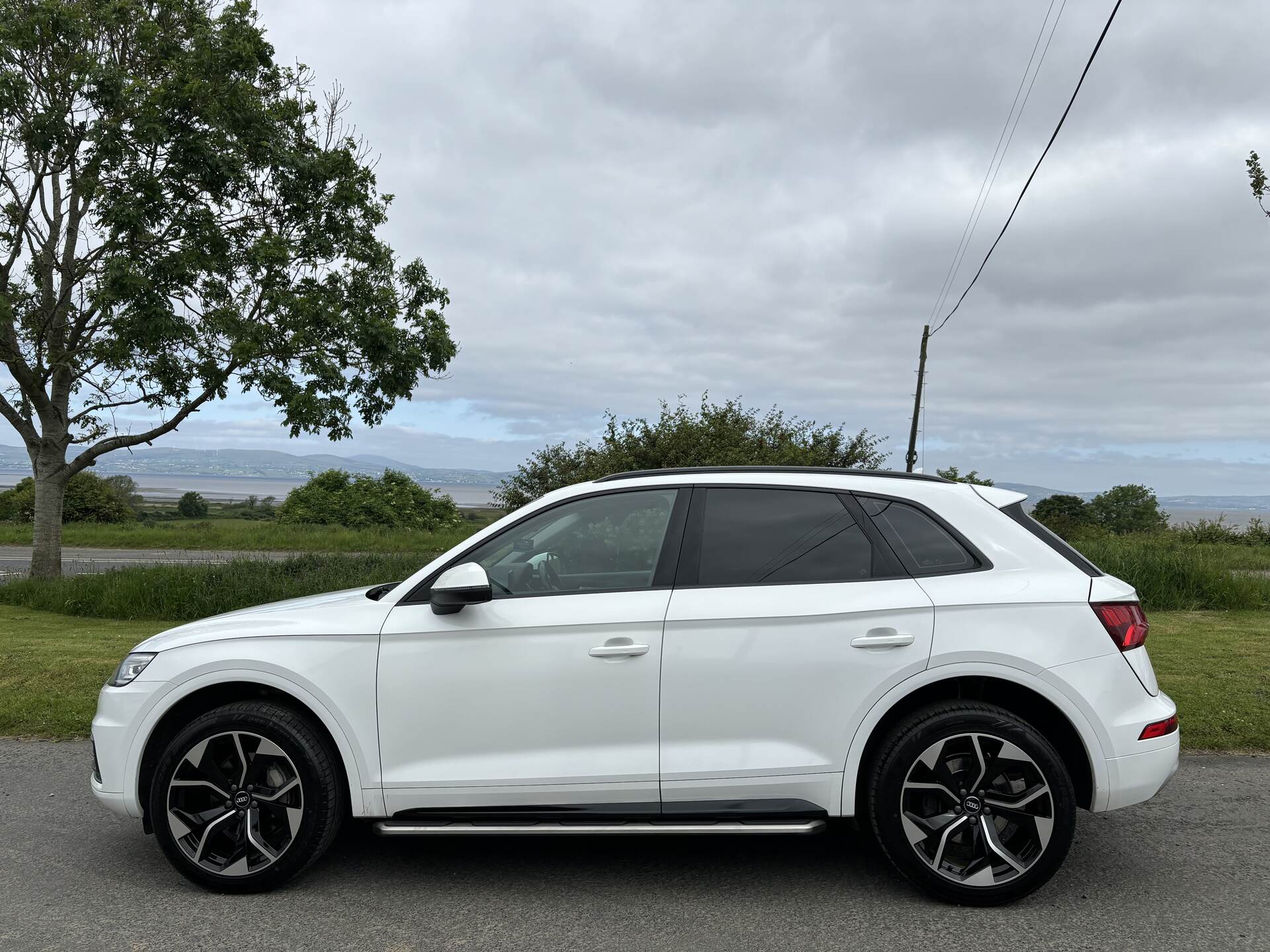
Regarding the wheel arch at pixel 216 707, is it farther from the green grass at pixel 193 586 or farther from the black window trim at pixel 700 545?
the green grass at pixel 193 586

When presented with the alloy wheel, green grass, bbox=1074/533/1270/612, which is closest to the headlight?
the alloy wheel

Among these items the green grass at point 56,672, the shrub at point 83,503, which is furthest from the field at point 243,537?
the green grass at point 56,672

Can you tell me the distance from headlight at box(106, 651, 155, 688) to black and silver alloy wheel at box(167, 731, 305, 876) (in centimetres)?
43

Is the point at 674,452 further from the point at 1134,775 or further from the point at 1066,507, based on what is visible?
the point at 1066,507

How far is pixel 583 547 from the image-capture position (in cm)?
411

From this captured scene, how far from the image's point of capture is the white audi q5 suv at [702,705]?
3.63 m

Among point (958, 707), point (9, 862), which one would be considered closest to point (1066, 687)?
point (958, 707)

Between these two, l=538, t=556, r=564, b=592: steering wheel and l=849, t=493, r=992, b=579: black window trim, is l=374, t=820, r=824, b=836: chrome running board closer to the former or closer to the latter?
l=538, t=556, r=564, b=592: steering wheel

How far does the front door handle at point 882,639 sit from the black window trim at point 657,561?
78 centimetres

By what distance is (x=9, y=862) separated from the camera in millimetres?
4094

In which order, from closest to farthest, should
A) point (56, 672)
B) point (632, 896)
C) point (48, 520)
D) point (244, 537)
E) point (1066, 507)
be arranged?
point (632, 896) < point (56, 672) < point (48, 520) < point (244, 537) < point (1066, 507)

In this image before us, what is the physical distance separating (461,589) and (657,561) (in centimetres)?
82

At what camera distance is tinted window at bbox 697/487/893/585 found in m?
3.84

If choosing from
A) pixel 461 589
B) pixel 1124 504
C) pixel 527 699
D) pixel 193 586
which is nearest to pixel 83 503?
pixel 193 586
